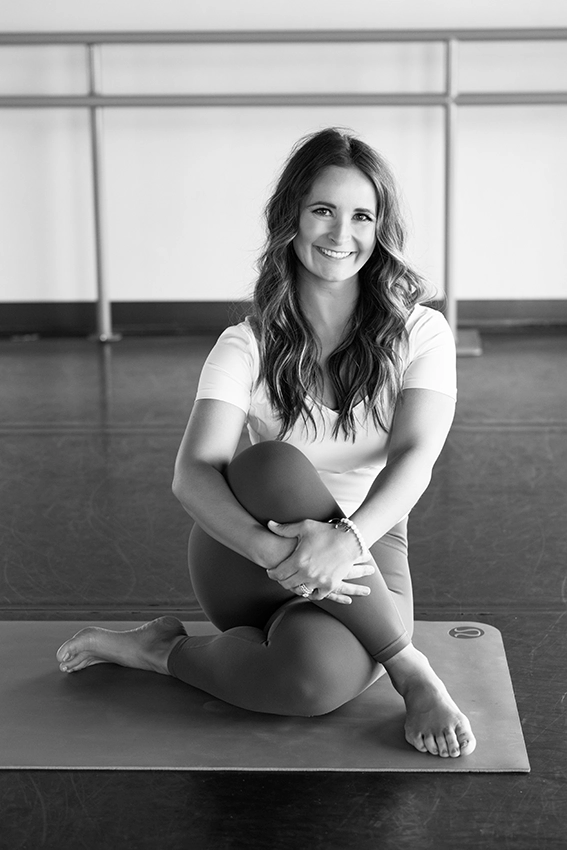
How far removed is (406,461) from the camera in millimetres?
1532

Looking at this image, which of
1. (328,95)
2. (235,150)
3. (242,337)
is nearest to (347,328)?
(242,337)

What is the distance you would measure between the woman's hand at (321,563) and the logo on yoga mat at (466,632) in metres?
0.34

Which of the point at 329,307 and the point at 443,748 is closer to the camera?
the point at 443,748

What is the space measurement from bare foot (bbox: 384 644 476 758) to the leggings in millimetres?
26

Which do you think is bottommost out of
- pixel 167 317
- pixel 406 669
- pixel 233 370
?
pixel 167 317

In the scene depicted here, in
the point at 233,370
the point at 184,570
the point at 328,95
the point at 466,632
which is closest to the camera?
the point at 233,370

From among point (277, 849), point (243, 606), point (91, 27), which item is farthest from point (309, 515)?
point (91, 27)

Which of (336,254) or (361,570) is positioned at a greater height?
(336,254)

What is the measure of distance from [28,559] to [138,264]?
2.17m

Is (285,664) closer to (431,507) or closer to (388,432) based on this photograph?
(388,432)

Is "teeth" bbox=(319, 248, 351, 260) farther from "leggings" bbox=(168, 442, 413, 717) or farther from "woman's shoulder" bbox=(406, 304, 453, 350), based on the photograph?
"leggings" bbox=(168, 442, 413, 717)

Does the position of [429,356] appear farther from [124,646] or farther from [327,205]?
[124,646]

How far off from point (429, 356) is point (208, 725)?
0.58 meters

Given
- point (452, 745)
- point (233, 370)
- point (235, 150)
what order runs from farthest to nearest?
point (235, 150), point (233, 370), point (452, 745)
